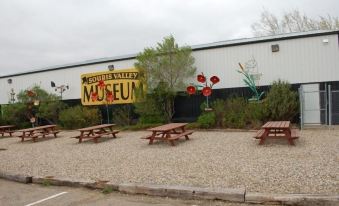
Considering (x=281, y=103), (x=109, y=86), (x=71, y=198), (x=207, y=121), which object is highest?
(x=109, y=86)

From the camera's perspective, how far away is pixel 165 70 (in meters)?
17.4

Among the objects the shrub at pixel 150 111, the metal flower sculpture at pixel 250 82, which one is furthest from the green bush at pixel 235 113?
the shrub at pixel 150 111

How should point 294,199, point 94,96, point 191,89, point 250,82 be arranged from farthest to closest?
point 94,96 < point 191,89 < point 250,82 < point 294,199

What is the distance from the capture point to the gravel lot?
668cm

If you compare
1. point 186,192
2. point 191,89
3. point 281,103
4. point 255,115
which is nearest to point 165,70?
point 191,89

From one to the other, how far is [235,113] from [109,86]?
741cm

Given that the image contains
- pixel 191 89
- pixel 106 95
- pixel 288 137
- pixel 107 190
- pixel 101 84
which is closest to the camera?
pixel 107 190

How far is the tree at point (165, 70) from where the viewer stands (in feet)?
56.4

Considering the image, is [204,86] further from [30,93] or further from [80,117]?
[30,93]

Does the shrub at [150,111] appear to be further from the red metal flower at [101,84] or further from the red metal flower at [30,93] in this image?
the red metal flower at [30,93]

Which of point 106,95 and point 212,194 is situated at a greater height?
point 106,95

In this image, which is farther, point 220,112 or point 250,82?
point 250,82

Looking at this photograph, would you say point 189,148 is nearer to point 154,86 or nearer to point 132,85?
point 154,86

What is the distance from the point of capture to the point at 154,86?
17672mm
